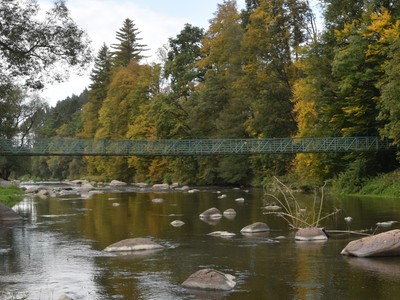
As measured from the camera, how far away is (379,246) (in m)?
13.0

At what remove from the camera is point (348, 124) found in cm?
3784

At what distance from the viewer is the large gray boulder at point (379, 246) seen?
12.9 meters

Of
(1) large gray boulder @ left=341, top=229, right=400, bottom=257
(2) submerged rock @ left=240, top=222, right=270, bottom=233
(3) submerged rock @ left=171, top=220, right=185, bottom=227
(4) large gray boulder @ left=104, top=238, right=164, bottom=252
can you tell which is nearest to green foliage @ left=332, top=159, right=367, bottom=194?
(3) submerged rock @ left=171, top=220, right=185, bottom=227

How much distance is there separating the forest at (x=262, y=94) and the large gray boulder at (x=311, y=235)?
9172mm

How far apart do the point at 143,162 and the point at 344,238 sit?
4894cm

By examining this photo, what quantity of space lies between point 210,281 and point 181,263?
2661 mm

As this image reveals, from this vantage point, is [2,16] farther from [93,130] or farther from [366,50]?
[93,130]

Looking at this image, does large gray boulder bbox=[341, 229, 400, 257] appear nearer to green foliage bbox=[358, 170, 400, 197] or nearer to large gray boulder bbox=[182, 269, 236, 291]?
large gray boulder bbox=[182, 269, 236, 291]

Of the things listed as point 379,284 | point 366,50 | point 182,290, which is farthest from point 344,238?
point 366,50

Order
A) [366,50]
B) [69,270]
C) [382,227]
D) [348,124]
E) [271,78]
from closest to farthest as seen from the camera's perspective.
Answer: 1. [69,270]
2. [382,227]
3. [366,50]
4. [348,124]
5. [271,78]

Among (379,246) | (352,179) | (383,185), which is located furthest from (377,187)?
(379,246)

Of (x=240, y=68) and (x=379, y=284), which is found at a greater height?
(x=240, y=68)

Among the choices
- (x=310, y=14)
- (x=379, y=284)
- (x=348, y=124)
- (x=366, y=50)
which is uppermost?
(x=310, y=14)

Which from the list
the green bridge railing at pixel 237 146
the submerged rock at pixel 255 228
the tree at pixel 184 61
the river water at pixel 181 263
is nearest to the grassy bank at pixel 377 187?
the green bridge railing at pixel 237 146
